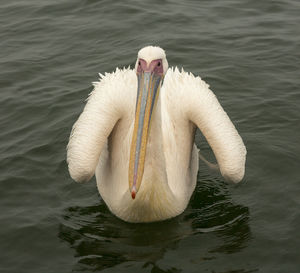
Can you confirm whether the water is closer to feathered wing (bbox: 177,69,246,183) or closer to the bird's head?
feathered wing (bbox: 177,69,246,183)

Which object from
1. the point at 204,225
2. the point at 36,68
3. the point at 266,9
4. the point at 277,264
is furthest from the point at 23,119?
the point at 266,9

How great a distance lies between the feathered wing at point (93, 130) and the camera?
6.24 metres

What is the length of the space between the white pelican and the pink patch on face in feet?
1.53

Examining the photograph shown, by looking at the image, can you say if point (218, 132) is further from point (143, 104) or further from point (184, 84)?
point (143, 104)

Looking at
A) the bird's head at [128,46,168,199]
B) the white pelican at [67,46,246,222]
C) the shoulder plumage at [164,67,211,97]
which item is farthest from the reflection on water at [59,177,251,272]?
the shoulder plumage at [164,67,211,97]

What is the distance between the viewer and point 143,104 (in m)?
5.29

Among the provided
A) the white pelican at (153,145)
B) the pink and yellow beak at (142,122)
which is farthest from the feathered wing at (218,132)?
the pink and yellow beak at (142,122)

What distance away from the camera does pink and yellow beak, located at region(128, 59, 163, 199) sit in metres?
5.25

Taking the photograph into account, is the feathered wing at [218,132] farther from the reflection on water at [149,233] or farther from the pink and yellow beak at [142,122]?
the pink and yellow beak at [142,122]

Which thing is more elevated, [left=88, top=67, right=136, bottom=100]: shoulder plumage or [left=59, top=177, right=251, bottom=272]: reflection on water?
[left=88, top=67, right=136, bottom=100]: shoulder plumage

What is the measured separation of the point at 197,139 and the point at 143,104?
2.88 metres

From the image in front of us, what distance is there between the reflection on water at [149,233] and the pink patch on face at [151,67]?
170cm

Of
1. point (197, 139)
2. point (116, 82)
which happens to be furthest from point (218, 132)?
point (197, 139)

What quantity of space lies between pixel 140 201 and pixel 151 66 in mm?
1396
